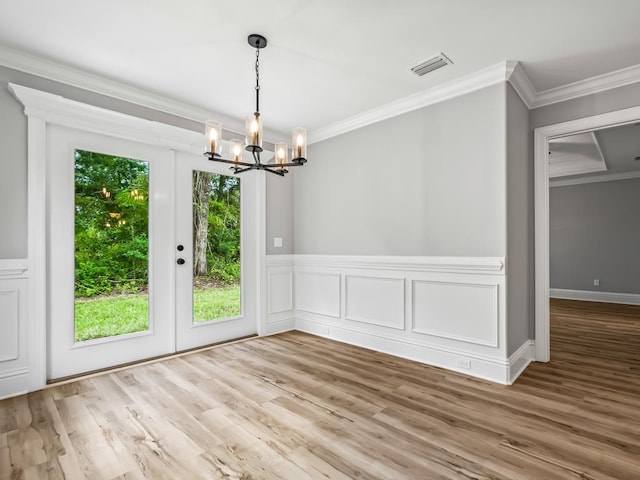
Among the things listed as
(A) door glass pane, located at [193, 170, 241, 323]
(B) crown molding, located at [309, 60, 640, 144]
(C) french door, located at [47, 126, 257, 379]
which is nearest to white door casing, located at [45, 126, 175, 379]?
(C) french door, located at [47, 126, 257, 379]

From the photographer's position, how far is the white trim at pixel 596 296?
22.7 feet

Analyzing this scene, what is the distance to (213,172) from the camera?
4.08m

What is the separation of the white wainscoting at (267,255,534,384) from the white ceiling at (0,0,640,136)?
5.78 ft

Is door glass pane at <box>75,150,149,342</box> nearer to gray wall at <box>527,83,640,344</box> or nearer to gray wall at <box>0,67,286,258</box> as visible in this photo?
gray wall at <box>0,67,286,258</box>

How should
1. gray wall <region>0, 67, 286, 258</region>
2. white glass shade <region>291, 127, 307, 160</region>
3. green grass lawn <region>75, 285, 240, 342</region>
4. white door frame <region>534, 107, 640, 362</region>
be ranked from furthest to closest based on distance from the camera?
white door frame <region>534, 107, 640, 362</region> < green grass lawn <region>75, 285, 240, 342</region> < gray wall <region>0, 67, 286, 258</region> < white glass shade <region>291, 127, 307, 160</region>

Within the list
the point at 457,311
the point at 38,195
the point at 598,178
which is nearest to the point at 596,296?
the point at 598,178

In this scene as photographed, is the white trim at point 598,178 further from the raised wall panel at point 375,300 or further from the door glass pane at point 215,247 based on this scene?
the door glass pane at point 215,247

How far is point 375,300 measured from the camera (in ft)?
12.8

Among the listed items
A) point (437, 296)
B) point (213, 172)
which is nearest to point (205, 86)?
point (213, 172)

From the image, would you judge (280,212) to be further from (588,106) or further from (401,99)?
(588,106)

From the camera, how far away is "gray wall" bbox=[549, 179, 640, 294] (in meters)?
6.94

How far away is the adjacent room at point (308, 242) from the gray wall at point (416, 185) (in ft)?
0.08

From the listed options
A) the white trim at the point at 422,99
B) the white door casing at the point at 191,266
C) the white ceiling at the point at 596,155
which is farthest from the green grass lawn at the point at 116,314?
the white ceiling at the point at 596,155

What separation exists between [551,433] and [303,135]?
8.57 feet
